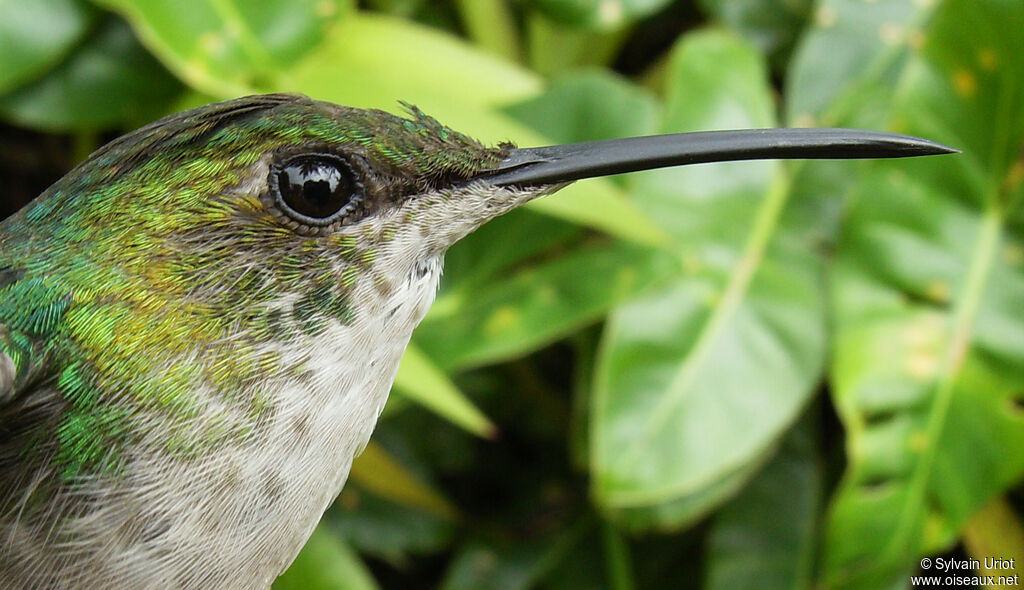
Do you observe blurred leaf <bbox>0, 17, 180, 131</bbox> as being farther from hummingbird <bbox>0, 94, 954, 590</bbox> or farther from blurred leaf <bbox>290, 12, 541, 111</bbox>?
hummingbird <bbox>0, 94, 954, 590</bbox>

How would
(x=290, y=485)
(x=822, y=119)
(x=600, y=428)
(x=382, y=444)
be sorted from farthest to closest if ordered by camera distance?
1. (x=382, y=444)
2. (x=822, y=119)
3. (x=600, y=428)
4. (x=290, y=485)

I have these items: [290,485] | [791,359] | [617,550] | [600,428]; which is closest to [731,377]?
[791,359]

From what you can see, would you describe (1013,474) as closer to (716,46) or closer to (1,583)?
(716,46)

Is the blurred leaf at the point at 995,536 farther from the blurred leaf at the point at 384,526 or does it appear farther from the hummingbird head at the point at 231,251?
the hummingbird head at the point at 231,251

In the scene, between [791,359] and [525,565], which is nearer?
[791,359]

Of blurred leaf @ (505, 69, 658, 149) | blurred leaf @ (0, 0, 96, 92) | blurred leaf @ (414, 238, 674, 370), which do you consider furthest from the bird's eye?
blurred leaf @ (505, 69, 658, 149)
